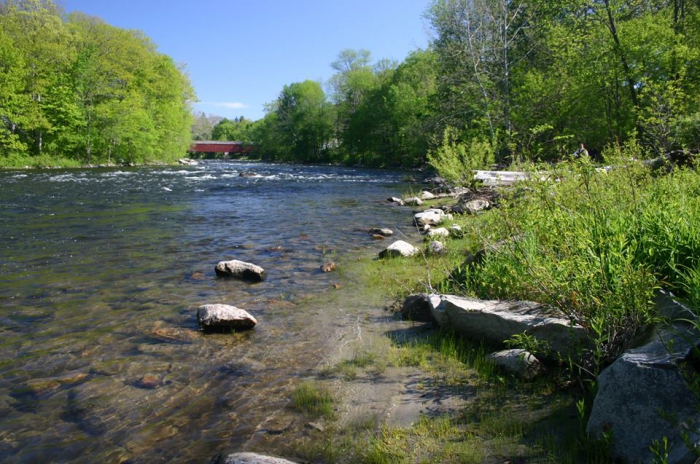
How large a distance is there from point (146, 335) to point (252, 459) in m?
3.33

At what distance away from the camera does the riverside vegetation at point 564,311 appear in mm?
3336

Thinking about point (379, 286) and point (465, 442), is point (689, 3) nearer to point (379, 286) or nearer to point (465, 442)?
point (379, 286)

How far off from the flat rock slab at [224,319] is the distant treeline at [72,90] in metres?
43.7

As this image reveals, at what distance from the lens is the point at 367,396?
14.1ft

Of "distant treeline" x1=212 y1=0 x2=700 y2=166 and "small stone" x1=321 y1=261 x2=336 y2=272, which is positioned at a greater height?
"distant treeline" x1=212 y1=0 x2=700 y2=166

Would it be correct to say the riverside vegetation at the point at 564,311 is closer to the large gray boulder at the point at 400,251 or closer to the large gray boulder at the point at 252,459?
the large gray boulder at the point at 252,459

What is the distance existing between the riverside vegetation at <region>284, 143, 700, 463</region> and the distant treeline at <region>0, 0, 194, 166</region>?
4677 centimetres

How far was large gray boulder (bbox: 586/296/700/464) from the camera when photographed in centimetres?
267

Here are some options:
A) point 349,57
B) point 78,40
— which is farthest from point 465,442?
point 349,57

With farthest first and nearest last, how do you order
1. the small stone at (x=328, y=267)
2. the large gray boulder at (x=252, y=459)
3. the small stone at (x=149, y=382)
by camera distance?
the small stone at (x=328, y=267), the small stone at (x=149, y=382), the large gray boulder at (x=252, y=459)

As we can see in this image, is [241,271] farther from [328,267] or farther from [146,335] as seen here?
[146,335]


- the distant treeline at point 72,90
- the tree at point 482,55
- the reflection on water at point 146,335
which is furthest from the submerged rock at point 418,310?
the distant treeline at point 72,90

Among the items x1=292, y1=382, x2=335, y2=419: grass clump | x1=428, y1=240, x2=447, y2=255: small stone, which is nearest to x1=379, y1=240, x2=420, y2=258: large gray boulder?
x1=428, y1=240, x2=447, y2=255: small stone

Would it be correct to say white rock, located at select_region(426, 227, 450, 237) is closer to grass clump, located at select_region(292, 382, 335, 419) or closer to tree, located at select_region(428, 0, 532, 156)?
grass clump, located at select_region(292, 382, 335, 419)
